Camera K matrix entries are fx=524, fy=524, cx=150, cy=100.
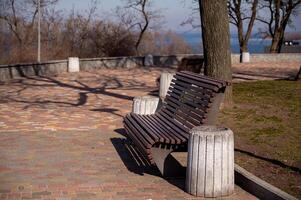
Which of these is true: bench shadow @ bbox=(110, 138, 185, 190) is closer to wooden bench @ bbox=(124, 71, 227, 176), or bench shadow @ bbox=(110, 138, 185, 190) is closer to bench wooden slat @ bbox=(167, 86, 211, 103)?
wooden bench @ bbox=(124, 71, 227, 176)

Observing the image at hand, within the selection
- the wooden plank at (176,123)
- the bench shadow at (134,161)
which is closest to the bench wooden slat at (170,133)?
the wooden plank at (176,123)

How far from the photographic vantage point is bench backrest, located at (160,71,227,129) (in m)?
6.21

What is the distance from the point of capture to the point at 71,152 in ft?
24.6

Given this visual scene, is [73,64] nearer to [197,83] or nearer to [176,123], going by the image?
[197,83]

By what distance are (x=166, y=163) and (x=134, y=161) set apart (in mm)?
1010

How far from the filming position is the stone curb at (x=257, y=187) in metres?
5.07

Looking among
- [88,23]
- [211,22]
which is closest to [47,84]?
[211,22]

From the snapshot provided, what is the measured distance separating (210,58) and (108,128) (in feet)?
8.96

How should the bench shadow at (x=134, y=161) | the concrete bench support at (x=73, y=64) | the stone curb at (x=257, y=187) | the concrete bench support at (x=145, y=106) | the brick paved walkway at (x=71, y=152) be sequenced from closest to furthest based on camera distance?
the stone curb at (x=257, y=187) → the brick paved walkway at (x=71, y=152) → the bench shadow at (x=134, y=161) → the concrete bench support at (x=145, y=106) → the concrete bench support at (x=73, y=64)

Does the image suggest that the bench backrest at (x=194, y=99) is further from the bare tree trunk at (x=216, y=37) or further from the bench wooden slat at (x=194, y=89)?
the bare tree trunk at (x=216, y=37)

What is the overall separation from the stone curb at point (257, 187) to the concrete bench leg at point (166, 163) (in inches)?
27.0

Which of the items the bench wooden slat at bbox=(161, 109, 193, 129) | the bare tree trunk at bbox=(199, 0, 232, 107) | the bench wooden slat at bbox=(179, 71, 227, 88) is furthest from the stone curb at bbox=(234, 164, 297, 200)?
the bare tree trunk at bbox=(199, 0, 232, 107)

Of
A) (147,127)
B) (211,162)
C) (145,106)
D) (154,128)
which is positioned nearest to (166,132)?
(154,128)

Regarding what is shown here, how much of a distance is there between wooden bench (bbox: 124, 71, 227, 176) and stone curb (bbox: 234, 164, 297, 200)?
0.69 metres
